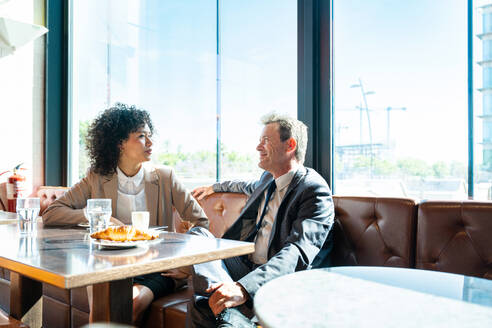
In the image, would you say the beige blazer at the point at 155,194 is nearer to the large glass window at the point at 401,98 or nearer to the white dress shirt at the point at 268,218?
the white dress shirt at the point at 268,218

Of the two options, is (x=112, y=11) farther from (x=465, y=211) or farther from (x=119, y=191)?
(x=465, y=211)

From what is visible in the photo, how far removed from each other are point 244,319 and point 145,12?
10.6ft

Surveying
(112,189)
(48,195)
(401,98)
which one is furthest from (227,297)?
(48,195)

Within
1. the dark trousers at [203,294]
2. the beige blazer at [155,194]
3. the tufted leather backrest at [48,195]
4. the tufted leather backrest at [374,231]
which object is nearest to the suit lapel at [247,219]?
the beige blazer at [155,194]

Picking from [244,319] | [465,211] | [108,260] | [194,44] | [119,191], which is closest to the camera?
[108,260]

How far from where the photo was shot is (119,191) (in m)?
2.23

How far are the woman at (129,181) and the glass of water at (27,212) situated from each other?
327 mm

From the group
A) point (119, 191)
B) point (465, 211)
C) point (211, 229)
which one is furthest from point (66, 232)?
point (465, 211)

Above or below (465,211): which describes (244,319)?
below

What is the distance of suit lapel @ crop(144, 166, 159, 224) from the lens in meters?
2.22

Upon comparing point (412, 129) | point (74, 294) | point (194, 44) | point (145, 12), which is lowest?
point (74, 294)

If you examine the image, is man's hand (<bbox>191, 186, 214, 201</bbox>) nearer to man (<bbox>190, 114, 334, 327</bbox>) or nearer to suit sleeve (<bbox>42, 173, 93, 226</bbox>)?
man (<bbox>190, 114, 334, 327</bbox>)

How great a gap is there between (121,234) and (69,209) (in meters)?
0.78

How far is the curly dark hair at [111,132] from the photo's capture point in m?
2.31
